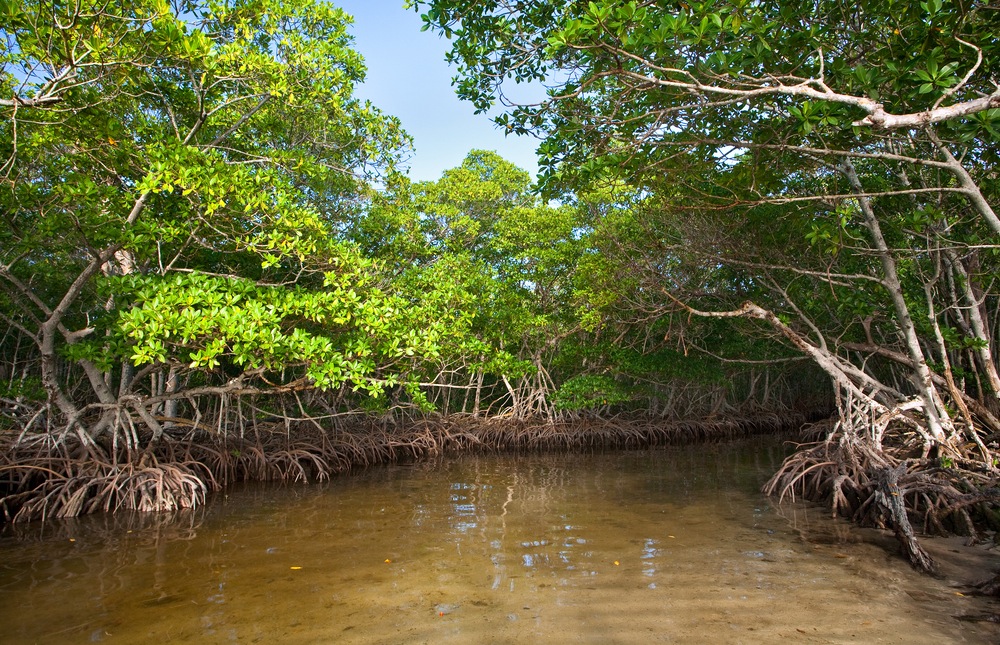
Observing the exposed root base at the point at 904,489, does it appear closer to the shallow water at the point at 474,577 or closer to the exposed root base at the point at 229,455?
the shallow water at the point at 474,577

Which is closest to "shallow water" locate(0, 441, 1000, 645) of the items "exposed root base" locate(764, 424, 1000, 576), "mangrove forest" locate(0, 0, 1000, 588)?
"exposed root base" locate(764, 424, 1000, 576)

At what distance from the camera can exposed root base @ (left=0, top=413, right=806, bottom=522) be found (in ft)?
17.7

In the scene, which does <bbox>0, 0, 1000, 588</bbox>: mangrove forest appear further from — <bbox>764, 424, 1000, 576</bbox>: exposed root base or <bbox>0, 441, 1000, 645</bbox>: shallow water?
<bbox>0, 441, 1000, 645</bbox>: shallow water

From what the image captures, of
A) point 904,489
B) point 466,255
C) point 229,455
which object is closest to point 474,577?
point 904,489

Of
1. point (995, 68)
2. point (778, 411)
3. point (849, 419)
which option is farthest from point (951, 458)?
point (778, 411)

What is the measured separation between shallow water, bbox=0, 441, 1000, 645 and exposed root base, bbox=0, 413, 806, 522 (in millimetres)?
304

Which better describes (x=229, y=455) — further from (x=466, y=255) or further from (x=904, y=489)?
(x=904, y=489)

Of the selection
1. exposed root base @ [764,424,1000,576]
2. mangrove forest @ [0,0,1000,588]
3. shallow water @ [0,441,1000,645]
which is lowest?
shallow water @ [0,441,1000,645]

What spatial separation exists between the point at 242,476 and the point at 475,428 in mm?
4223

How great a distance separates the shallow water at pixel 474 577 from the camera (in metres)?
2.84

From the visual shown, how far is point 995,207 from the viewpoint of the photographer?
205 inches

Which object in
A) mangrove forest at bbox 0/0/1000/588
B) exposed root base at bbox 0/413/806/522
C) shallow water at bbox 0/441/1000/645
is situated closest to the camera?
shallow water at bbox 0/441/1000/645

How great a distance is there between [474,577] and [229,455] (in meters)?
4.37

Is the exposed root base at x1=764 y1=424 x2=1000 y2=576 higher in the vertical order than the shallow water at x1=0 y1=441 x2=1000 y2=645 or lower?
higher
